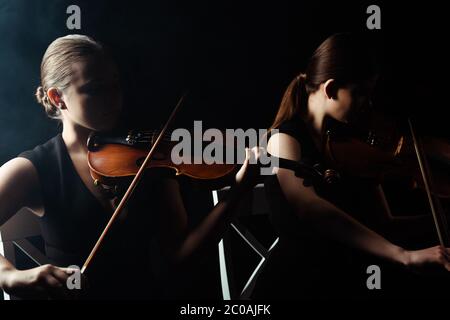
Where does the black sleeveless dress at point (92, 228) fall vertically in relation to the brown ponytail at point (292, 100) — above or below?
below

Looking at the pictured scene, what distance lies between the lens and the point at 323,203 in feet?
5.01

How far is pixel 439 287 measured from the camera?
1.59 metres

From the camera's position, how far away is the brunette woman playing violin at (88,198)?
1.48 metres

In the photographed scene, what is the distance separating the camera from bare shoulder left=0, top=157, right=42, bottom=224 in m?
1.45

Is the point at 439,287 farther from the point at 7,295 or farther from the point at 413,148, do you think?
the point at 7,295

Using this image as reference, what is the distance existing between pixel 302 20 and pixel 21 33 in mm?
833

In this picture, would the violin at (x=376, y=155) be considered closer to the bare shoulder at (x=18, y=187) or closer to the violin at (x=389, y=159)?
the violin at (x=389, y=159)

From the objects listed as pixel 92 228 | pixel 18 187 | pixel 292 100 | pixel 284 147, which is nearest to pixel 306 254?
pixel 284 147

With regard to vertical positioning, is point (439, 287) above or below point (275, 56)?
below

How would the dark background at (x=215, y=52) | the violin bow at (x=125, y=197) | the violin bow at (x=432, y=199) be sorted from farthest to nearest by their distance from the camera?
the dark background at (x=215, y=52) < the violin bow at (x=432, y=199) < the violin bow at (x=125, y=197)

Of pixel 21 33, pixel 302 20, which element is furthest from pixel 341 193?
pixel 21 33

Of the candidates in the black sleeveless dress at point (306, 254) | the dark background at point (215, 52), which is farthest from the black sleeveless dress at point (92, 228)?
the black sleeveless dress at point (306, 254)

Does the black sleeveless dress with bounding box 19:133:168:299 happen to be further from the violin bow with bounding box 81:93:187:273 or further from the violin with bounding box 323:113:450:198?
the violin with bounding box 323:113:450:198

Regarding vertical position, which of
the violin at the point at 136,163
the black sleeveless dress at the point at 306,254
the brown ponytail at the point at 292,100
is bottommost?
the black sleeveless dress at the point at 306,254
